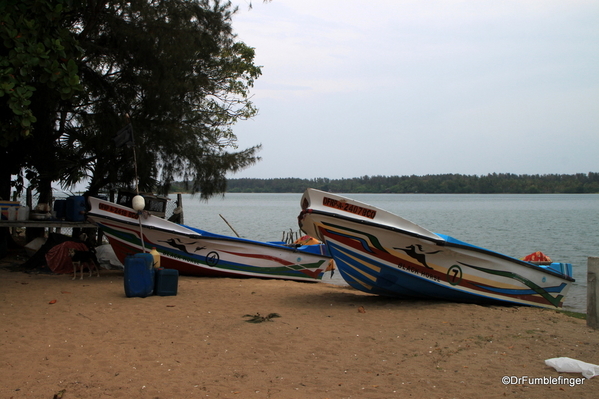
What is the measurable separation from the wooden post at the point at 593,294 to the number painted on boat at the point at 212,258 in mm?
7653

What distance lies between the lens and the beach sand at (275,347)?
189 inches

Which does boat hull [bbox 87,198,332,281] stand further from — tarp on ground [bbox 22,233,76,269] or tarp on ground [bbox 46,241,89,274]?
tarp on ground [bbox 22,233,76,269]

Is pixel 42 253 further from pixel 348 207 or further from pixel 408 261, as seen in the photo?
pixel 408 261

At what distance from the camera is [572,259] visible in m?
22.1

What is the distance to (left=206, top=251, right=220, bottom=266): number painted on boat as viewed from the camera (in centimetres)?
1202

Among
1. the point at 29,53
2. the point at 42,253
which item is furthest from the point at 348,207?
the point at 42,253

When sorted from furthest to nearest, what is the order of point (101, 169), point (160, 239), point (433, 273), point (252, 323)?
point (101, 169) < point (160, 239) < point (433, 273) < point (252, 323)

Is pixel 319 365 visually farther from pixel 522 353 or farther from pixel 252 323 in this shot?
pixel 522 353

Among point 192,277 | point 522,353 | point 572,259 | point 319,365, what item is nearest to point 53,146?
point 192,277

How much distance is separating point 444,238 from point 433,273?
2.02 ft

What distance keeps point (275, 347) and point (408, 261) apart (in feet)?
11.1

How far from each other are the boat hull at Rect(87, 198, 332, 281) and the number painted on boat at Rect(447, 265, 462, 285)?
442cm

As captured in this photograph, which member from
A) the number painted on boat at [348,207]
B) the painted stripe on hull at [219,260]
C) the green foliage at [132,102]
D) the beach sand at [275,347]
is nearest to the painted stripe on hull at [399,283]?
the beach sand at [275,347]

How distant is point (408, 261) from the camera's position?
8648mm
